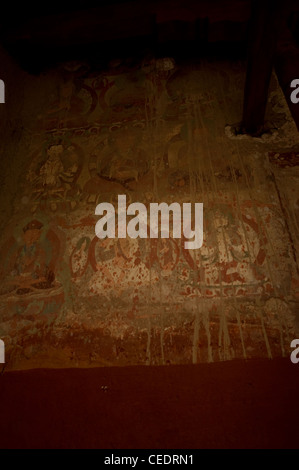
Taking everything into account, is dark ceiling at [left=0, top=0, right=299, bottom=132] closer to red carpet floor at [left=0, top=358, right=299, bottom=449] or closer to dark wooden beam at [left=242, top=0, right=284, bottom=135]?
dark wooden beam at [left=242, top=0, right=284, bottom=135]

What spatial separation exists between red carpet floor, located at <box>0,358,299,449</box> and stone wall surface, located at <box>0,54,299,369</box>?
10 cm

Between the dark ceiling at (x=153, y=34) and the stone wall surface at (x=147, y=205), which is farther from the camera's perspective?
the dark ceiling at (x=153, y=34)

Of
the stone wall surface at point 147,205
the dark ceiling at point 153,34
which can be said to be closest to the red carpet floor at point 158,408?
the stone wall surface at point 147,205

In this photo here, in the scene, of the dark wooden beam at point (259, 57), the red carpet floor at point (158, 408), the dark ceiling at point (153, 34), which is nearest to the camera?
the red carpet floor at point (158, 408)

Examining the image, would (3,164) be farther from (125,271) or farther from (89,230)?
(125,271)

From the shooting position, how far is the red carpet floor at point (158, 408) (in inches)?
51.0

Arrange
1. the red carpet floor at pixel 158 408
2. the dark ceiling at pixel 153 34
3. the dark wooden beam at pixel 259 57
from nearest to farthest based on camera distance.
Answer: the red carpet floor at pixel 158 408, the dark wooden beam at pixel 259 57, the dark ceiling at pixel 153 34

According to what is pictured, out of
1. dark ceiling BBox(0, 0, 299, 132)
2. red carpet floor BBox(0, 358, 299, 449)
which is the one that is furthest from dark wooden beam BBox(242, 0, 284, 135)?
red carpet floor BBox(0, 358, 299, 449)

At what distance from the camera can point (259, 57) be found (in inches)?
69.2

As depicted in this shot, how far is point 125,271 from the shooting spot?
183 centimetres

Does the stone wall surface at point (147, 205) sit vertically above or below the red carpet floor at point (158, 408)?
above

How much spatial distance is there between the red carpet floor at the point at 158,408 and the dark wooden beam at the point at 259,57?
1.53m

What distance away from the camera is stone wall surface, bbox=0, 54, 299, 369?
1.62 m

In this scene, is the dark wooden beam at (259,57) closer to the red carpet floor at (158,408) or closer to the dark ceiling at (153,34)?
the dark ceiling at (153,34)
